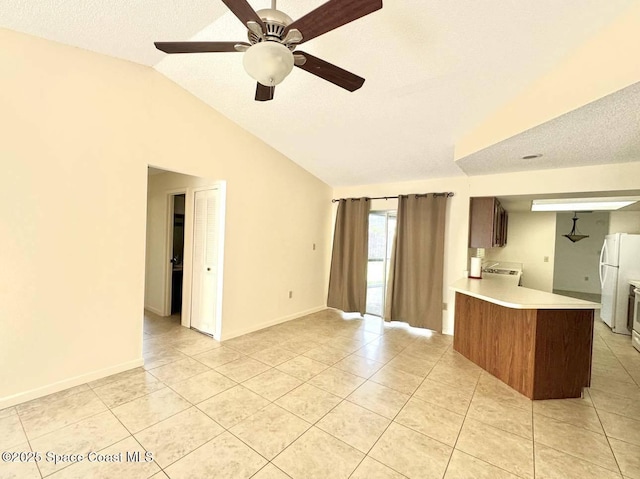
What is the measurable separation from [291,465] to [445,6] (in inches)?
113

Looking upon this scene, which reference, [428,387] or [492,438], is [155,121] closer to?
[428,387]

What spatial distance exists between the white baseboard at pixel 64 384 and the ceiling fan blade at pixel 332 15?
10.3 ft

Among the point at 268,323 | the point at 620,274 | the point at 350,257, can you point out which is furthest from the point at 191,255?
the point at 620,274

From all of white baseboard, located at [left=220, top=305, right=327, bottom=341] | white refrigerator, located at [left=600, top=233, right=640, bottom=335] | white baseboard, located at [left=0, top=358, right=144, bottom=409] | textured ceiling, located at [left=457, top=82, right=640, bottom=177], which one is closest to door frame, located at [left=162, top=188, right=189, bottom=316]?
white baseboard, located at [left=220, top=305, right=327, bottom=341]

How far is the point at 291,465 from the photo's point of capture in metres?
1.70

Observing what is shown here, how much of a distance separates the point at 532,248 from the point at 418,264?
383cm

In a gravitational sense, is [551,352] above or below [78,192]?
below

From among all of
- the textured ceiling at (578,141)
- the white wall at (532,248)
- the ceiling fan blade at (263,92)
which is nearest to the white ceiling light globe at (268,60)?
the ceiling fan blade at (263,92)

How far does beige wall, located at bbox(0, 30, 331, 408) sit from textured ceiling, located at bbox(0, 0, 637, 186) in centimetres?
23

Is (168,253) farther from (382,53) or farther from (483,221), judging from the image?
(483,221)

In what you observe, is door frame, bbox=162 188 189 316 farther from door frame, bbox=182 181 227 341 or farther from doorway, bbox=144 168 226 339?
door frame, bbox=182 181 227 341

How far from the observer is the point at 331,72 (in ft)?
5.59

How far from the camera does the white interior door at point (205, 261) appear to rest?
12.2 feet

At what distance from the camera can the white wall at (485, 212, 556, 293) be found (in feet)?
20.2
